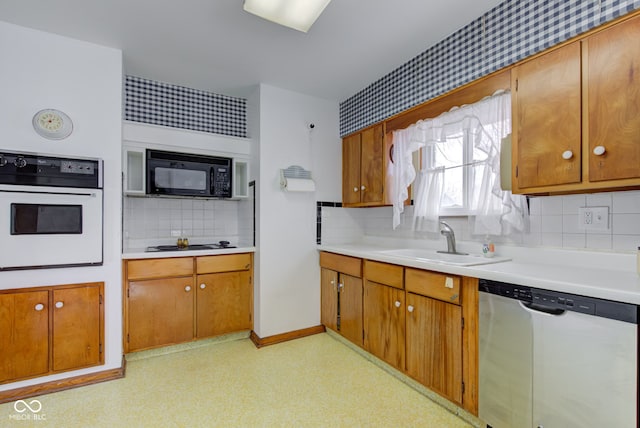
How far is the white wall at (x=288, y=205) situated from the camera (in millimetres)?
2909

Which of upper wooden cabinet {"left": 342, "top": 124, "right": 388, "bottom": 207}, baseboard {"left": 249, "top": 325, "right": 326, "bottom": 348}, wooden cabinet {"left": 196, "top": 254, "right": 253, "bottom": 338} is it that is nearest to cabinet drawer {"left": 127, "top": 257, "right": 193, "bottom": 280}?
wooden cabinet {"left": 196, "top": 254, "right": 253, "bottom": 338}

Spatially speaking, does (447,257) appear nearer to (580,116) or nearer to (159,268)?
(580,116)

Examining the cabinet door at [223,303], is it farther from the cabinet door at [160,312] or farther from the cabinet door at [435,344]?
the cabinet door at [435,344]

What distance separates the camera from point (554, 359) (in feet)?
4.42

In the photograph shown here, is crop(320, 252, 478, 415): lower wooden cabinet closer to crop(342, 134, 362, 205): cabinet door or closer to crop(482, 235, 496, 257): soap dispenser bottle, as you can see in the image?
crop(482, 235, 496, 257): soap dispenser bottle

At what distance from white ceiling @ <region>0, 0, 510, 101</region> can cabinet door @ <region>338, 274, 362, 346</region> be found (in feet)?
5.78

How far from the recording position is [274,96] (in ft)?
9.76

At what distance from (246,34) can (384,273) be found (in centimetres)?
191

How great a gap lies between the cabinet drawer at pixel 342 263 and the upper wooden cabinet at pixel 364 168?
0.57 meters

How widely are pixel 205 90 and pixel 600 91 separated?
118 inches

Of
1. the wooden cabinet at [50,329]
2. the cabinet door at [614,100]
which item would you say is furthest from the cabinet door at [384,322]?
the wooden cabinet at [50,329]

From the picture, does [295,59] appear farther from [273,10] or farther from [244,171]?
[244,171]

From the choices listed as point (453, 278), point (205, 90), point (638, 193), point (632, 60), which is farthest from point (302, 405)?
point (205, 90)

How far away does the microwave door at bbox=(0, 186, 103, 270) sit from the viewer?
6.54 feet
